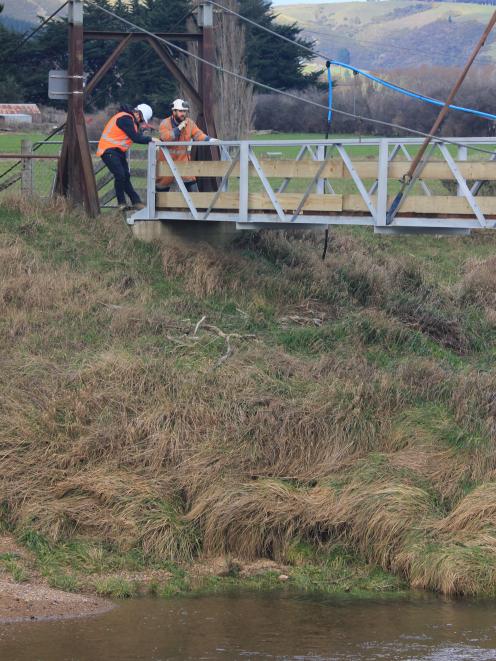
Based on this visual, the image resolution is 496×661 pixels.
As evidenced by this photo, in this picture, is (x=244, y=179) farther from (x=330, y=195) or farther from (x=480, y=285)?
(x=480, y=285)

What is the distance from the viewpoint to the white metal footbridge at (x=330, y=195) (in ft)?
50.4

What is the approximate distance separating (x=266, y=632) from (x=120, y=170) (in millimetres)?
9618

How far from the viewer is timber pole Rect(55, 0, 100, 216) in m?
19.1

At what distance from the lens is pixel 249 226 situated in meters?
17.3

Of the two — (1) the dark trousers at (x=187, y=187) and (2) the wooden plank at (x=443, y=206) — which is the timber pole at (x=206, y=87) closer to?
(1) the dark trousers at (x=187, y=187)

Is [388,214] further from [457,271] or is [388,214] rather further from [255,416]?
[457,271]

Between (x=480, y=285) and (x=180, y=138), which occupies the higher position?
(x=180, y=138)

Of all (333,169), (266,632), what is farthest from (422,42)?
(266,632)

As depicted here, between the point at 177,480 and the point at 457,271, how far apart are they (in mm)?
12267

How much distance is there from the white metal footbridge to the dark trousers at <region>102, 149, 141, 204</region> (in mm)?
656

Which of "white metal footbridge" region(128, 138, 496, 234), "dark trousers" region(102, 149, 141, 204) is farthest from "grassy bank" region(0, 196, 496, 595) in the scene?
"dark trousers" region(102, 149, 141, 204)

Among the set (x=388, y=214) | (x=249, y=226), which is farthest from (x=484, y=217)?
(x=249, y=226)

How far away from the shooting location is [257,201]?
17172 millimetres

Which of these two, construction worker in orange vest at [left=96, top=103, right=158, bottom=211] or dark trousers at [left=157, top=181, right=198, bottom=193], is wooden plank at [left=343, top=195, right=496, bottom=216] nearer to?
dark trousers at [left=157, top=181, right=198, bottom=193]
